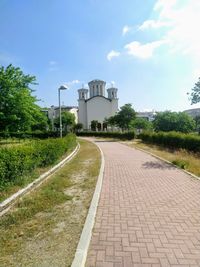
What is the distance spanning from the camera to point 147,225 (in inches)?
219

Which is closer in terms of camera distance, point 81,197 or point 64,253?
point 64,253

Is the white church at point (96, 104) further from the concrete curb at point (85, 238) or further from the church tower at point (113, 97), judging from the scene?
the concrete curb at point (85, 238)

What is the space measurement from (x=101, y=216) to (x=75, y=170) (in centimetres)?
674

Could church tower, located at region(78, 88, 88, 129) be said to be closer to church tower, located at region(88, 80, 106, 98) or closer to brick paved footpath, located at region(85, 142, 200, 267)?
church tower, located at region(88, 80, 106, 98)

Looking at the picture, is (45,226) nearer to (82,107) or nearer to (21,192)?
(21,192)

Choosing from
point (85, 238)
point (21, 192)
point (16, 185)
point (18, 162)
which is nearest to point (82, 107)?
point (18, 162)

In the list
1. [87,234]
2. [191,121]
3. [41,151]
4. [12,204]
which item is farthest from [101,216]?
[191,121]

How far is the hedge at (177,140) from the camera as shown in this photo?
19.7 m

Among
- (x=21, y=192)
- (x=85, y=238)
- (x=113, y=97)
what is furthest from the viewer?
(x=113, y=97)

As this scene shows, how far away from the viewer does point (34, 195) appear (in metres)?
7.80

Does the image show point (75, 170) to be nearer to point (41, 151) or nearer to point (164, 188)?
point (41, 151)

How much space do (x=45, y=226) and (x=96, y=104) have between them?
295 ft

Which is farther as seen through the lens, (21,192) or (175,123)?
(175,123)

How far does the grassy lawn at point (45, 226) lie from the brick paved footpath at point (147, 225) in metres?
0.41
